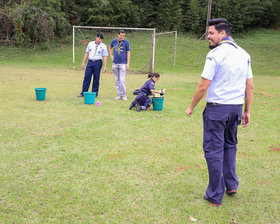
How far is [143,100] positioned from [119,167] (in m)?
3.84

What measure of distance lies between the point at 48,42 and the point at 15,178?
81.8 feet

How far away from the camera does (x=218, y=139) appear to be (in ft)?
10.3

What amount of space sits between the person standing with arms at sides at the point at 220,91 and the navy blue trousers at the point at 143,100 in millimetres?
4538

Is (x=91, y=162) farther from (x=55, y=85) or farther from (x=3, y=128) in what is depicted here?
(x=55, y=85)

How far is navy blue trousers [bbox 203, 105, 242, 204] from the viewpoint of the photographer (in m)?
3.11

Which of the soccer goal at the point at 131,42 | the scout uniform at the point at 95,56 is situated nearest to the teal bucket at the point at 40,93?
the scout uniform at the point at 95,56

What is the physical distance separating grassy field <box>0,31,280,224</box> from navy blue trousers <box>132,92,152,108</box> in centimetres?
41

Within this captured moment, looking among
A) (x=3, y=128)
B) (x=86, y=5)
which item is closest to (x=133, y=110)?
(x=3, y=128)

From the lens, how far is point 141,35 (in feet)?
70.8

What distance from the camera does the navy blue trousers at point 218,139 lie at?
10.2ft

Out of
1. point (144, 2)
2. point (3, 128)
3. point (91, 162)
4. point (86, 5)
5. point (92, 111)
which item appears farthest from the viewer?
point (144, 2)

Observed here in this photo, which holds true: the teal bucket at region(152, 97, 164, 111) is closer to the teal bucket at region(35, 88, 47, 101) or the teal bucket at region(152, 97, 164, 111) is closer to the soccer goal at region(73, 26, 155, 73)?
the teal bucket at region(35, 88, 47, 101)

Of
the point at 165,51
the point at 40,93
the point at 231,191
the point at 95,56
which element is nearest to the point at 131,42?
the point at 165,51

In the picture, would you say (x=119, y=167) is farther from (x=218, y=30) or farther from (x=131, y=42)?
(x=131, y=42)
